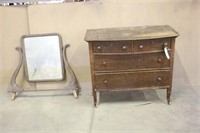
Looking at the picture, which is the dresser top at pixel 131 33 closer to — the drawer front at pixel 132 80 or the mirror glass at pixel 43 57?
the drawer front at pixel 132 80

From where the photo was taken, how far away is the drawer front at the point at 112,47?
8.53ft

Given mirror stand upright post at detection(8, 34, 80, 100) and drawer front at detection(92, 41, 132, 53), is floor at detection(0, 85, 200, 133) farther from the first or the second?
drawer front at detection(92, 41, 132, 53)

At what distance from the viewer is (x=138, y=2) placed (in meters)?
3.06

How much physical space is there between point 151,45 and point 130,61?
10.2 inches

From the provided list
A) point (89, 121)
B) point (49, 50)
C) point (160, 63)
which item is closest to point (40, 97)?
point (49, 50)

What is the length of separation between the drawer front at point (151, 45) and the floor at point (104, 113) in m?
0.64

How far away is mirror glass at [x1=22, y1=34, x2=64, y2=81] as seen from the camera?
3201mm

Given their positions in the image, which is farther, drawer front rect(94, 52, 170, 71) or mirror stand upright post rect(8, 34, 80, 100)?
mirror stand upright post rect(8, 34, 80, 100)

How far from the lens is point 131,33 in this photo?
2.71 meters

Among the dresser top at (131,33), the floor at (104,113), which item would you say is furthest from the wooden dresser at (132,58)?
the floor at (104,113)

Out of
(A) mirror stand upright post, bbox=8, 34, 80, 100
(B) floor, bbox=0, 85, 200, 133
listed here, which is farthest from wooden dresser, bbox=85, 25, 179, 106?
(A) mirror stand upright post, bbox=8, 34, 80, 100

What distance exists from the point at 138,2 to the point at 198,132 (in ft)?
5.12

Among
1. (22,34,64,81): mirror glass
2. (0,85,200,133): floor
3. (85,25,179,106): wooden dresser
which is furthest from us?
(22,34,64,81): mirror glass

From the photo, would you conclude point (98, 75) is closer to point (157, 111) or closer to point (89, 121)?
point (89, 121)
